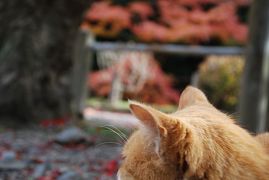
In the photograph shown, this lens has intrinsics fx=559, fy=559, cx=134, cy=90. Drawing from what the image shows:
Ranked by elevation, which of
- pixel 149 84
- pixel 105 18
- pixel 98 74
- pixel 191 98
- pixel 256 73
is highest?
pixel 191 98

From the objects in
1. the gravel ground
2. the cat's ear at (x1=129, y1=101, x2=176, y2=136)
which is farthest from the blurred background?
the cat's ear at (x1=129, y1=101, x2=176, y2=136)

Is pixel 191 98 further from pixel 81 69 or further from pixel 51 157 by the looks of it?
pixel 81 69

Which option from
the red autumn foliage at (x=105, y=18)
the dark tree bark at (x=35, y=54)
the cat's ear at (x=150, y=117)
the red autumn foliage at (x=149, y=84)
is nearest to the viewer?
the cat's ear at (x=150, y=117)

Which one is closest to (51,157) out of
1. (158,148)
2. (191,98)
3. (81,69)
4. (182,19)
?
(191,98)

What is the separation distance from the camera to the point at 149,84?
13.8 meters

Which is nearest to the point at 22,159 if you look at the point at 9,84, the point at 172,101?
the point at 9,84

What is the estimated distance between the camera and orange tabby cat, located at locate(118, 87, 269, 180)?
177 centimetres

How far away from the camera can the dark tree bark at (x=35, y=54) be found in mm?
7125

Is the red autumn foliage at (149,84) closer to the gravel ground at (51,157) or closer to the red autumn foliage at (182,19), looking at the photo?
the red autumn foliage at (182,19)

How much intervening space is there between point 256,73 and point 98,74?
8517 millimetres

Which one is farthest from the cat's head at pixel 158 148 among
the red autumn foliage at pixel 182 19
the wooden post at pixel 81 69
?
the red autumn foliage at pixel 182 19

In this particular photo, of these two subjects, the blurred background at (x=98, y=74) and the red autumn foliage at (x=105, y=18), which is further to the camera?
the red autumn foliage at (x=105, y=18)

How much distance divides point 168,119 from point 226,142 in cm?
31

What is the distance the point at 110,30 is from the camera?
14.0m
